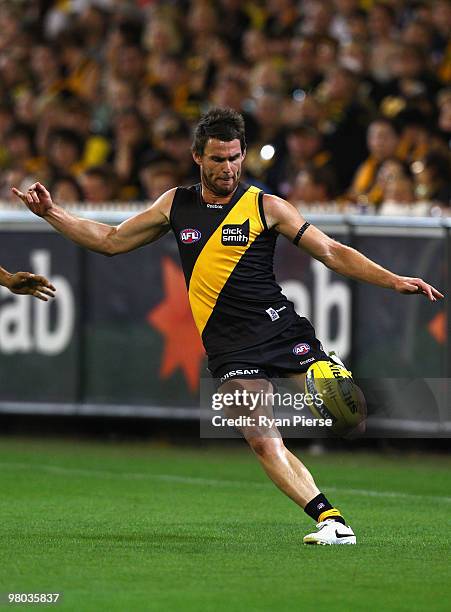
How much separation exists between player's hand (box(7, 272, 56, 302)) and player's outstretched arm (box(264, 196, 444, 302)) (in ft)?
4.58

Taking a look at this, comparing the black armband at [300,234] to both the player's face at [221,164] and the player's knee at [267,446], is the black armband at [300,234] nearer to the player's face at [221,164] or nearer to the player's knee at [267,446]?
the player's face at [221,164]

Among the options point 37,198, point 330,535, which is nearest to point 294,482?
point 330,535

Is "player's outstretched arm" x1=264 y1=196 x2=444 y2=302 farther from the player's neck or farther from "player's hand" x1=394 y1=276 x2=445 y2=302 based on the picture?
the player's neck

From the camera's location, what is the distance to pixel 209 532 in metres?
8.68

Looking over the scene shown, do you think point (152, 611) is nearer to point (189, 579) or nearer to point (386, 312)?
point (189, 579)

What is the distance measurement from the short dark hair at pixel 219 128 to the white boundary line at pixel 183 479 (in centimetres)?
360

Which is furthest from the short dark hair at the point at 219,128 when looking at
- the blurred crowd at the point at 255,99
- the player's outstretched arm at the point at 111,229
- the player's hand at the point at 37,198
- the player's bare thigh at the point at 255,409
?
the blurred crowd at the point at 255,99

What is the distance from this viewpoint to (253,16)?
56.6ft

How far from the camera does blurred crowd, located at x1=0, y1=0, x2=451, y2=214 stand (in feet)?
46.3

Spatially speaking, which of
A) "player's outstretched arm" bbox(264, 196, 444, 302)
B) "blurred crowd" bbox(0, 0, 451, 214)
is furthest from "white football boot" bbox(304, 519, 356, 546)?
"blurred crowd" bbox(0, 0, 451, 214)

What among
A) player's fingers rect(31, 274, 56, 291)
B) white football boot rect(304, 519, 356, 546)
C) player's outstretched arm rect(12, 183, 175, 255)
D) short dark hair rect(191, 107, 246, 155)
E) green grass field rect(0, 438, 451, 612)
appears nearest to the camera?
green grass field rect(0, 438, 451, 612)

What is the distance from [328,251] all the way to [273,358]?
0.69 meters

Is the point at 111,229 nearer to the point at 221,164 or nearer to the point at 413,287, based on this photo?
the point at 221,164

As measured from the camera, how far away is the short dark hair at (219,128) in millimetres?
8133
